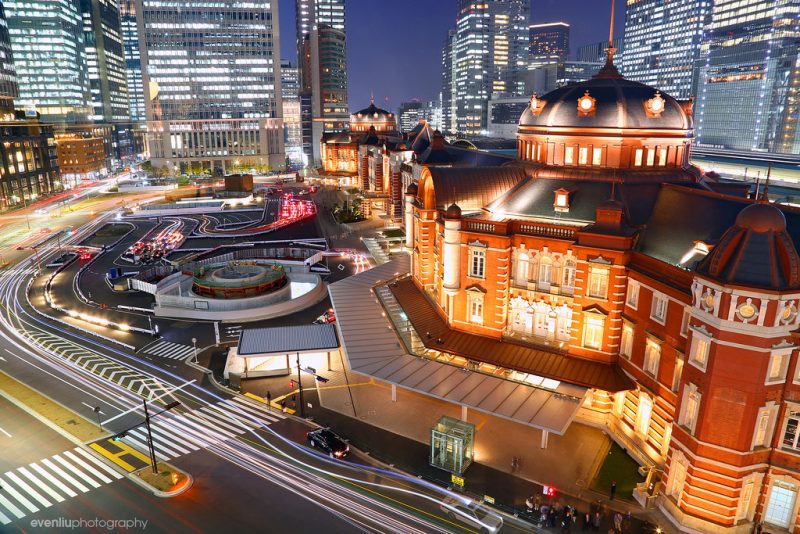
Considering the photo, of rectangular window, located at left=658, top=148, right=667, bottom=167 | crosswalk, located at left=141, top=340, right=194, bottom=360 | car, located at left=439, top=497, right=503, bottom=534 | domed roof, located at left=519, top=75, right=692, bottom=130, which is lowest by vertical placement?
car, located at left=439, top=497, right=503, bottom=534

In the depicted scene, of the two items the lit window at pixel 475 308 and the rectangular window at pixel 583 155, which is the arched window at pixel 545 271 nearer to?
the lit window at pixel 475 308

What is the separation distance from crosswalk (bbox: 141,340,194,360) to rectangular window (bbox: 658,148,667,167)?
5128 cm

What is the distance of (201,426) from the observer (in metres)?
44.1

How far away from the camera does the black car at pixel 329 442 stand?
39.8 m

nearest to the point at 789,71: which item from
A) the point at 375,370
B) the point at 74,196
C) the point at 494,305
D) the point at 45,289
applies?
the point at 494,305

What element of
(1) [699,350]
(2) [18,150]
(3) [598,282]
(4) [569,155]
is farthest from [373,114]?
(1) [699,350]

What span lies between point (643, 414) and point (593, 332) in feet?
23.7

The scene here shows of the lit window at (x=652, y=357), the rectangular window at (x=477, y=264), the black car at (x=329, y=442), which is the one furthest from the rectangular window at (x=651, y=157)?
the black car at (x=329, y=442)

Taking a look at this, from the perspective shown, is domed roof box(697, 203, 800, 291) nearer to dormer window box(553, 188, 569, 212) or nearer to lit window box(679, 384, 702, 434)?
lit window box(679, 384, 702, 434)

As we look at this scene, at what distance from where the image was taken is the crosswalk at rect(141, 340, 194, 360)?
57.2 m

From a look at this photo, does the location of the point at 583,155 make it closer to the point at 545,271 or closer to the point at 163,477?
the point at 545,271

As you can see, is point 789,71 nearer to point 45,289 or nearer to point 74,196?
point 45,289

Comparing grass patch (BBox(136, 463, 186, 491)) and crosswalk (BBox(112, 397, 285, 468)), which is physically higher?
grass patch (BBox(136, 463, 186, 491))

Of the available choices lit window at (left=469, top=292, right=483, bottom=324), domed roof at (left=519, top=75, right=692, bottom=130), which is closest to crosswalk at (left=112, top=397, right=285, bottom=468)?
lit window at (left=469, top=292, right=483, bottom=324)
